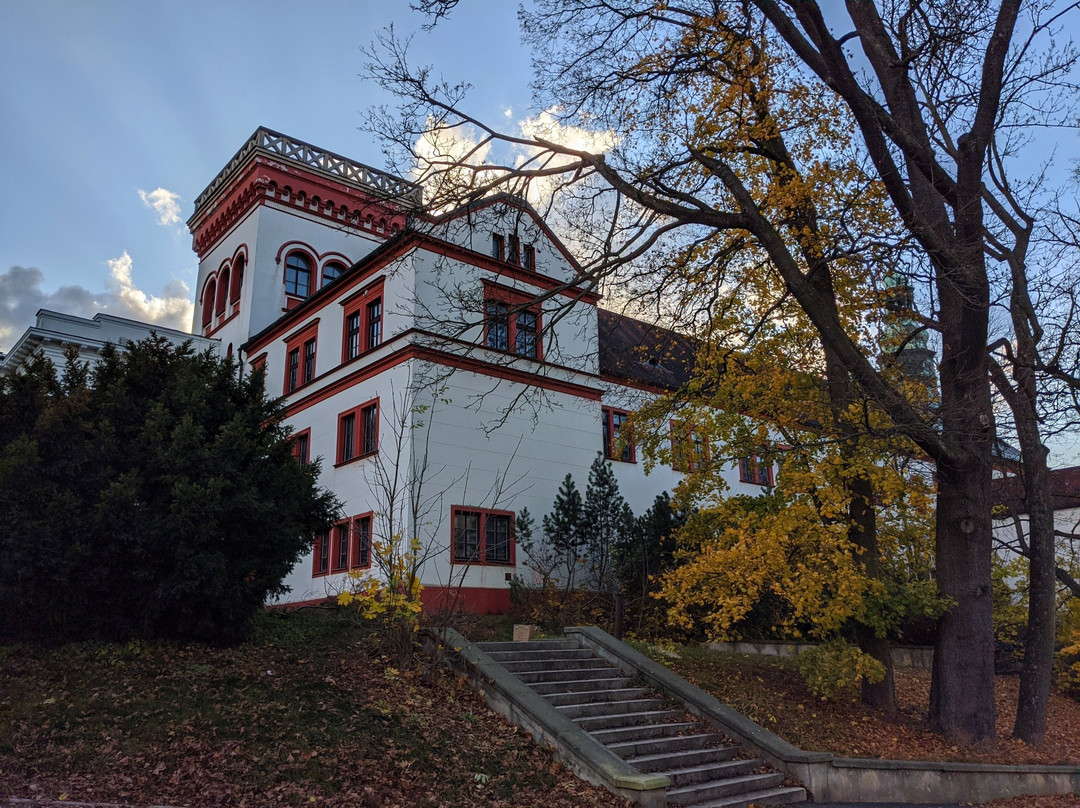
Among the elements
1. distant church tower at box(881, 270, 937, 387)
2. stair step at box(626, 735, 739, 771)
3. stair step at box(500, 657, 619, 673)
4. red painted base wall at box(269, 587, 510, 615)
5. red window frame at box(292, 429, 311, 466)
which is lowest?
stair step at box(626, 735, 739, 771)

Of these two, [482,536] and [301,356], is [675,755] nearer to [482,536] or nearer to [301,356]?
[482,536]

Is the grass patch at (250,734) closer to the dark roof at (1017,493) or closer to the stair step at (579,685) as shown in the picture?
the stair step at (579,685)

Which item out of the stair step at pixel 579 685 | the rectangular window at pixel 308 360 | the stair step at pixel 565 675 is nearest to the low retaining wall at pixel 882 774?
the stair step at pixel 579 685

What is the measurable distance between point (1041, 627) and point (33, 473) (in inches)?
585

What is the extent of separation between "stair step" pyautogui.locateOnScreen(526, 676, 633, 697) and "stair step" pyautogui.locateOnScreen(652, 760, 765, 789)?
6.87 feet

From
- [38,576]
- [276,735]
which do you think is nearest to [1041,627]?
[276,735]

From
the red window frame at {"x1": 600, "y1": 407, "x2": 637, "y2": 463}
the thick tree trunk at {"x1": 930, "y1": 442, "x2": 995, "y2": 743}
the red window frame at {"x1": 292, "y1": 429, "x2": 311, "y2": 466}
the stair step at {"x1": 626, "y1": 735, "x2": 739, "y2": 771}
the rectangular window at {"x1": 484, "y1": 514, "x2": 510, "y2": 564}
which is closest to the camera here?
the stair step at {"x1": 626, "y1": 735, "x2": 739, "y2": 771}

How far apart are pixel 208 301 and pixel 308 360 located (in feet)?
34.8

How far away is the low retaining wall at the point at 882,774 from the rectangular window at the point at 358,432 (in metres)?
12.0

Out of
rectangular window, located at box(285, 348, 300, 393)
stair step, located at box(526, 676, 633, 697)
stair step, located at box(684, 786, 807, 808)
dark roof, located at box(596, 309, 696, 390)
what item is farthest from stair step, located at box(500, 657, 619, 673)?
rectangular window, located at box(285, 348, 300, 393)

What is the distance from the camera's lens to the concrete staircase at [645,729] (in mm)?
9336

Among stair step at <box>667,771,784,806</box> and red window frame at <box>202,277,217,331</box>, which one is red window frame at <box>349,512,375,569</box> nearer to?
stair step at <box>667,771,784,806</box>

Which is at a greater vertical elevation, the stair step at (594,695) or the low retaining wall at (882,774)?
the stair step at (594,695)

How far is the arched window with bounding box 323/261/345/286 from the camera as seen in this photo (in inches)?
1200
